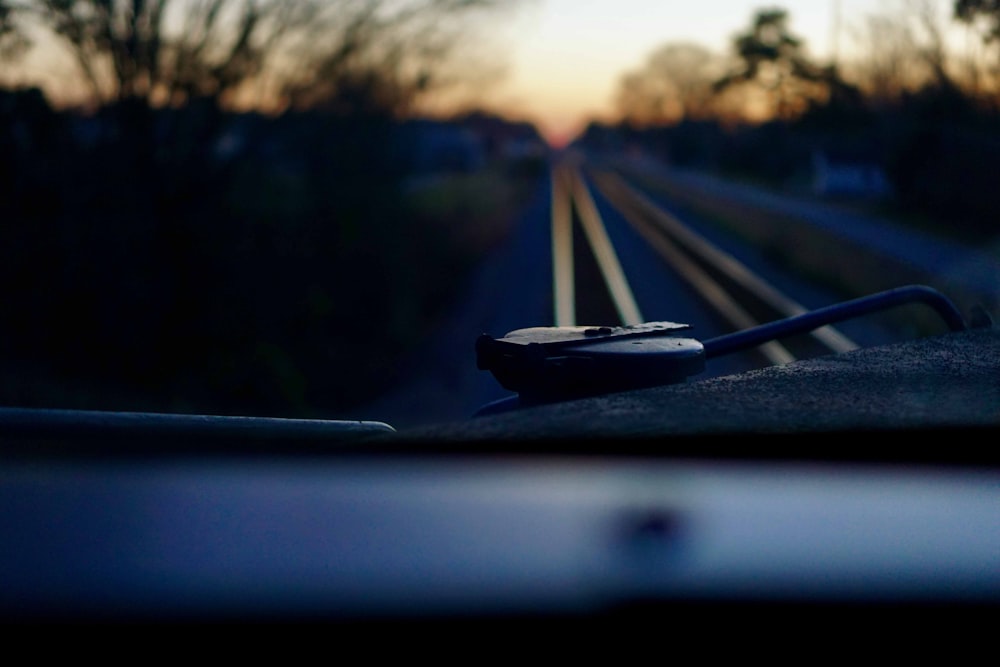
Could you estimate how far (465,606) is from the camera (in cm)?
155

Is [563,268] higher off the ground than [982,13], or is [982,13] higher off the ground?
[982,13]

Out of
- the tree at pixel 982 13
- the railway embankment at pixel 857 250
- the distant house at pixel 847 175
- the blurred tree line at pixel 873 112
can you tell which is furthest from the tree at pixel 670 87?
the tree at pixel 982 13

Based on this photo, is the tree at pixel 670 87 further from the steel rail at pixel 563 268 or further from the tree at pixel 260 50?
the tree at pixel 260 50

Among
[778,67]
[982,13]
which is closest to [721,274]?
[982,13]

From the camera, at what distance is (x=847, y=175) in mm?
63281

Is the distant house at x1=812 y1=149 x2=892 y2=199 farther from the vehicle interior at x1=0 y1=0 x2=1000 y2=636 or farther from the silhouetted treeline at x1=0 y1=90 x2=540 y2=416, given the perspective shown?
the silhouetted treeline at x1=0 y1=90 x2=540 y2=416

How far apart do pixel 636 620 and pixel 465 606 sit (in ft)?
0.82

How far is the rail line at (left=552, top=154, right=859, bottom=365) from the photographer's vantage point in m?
14.9

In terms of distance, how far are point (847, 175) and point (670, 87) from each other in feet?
213

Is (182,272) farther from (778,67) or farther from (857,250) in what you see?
(778,67)

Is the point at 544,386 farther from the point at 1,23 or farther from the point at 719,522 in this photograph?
the point at 1,23

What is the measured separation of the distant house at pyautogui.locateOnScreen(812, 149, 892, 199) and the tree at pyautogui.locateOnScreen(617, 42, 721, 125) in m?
12.4

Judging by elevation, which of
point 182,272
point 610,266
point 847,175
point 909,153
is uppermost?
point 182,272

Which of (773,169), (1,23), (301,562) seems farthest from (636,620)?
(773,169)
